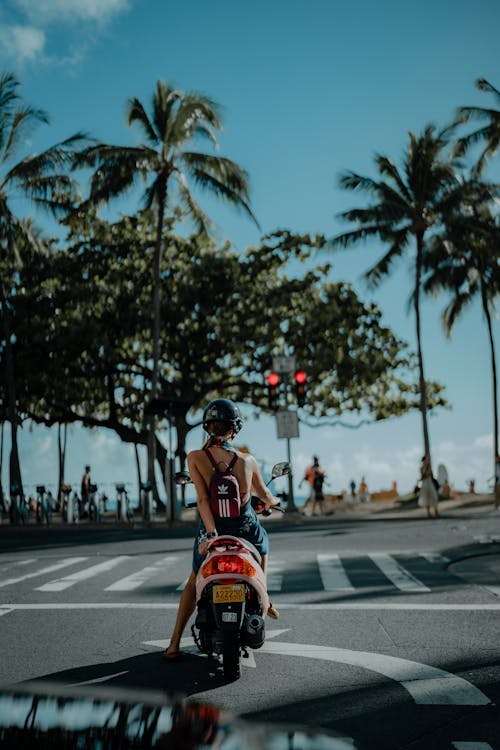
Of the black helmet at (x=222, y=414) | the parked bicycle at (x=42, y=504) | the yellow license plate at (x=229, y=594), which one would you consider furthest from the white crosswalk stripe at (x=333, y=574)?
the parked bicycle at (x=42, y=504)

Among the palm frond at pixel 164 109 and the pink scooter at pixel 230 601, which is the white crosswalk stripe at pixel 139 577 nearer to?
the pink scooter at pixel 230 601

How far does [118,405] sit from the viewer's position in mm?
37688

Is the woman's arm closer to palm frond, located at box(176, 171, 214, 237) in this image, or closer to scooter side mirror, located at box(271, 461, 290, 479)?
scooter side mirror, located at box(271, 461, 290, 479)

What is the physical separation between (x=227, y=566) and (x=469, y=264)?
36.0 m

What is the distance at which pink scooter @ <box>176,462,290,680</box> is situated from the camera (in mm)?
5410

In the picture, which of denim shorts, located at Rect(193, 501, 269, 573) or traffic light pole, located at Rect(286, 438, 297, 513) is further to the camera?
traffic light pole, located at Rect(286, 438, 297, 513)

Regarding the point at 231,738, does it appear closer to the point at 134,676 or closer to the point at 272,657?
the point at 134,676

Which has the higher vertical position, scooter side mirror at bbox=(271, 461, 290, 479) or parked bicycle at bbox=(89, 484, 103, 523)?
scooter side mirror at bbox=(271, 461, 290, 479)

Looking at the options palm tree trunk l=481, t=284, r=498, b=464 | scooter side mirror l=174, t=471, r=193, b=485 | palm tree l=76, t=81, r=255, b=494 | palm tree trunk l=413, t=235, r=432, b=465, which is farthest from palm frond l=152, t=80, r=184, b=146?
scooter side mirror l=174, t=471, r=193, b=485

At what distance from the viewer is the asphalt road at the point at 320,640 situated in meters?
4.79

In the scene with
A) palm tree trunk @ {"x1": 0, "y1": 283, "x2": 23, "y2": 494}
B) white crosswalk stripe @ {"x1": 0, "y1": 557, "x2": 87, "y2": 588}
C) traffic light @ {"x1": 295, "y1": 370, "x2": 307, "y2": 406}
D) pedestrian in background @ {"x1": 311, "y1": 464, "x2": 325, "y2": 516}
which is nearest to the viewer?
white crosswalk stripe @ {"x1": 0, "y1": 557, "x2": 87, "y2": 588}

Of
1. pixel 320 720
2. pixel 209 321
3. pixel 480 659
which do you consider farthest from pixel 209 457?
pixel 209 321

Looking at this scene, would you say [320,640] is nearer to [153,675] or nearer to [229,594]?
[153,675]

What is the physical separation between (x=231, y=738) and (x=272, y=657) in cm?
475
